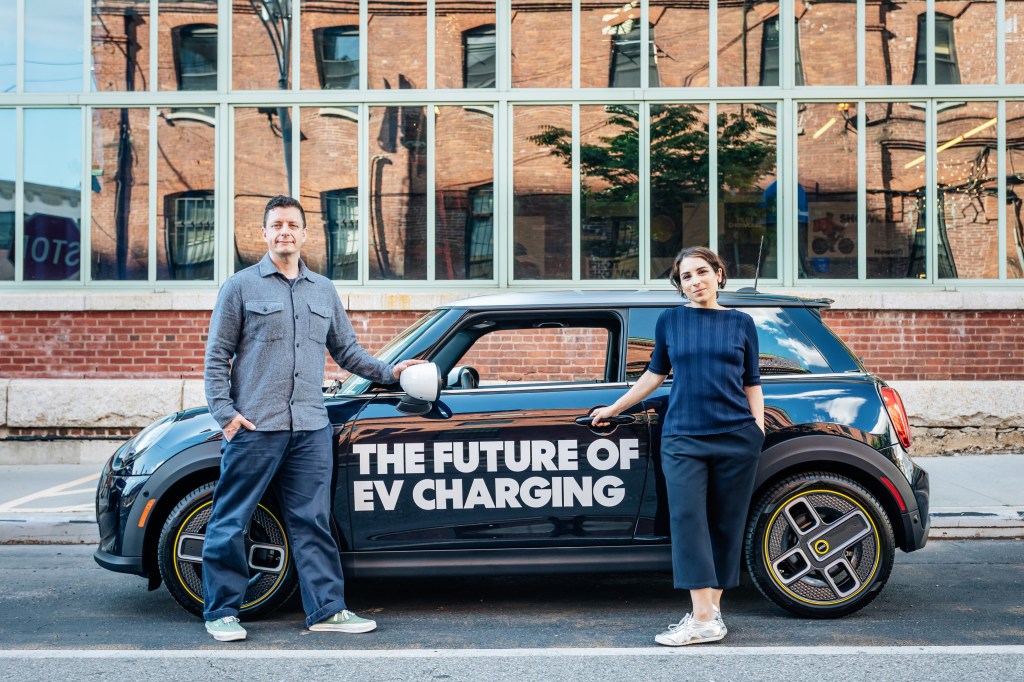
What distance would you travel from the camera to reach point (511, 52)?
37.6ft

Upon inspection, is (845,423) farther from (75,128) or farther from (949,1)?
(75,128)

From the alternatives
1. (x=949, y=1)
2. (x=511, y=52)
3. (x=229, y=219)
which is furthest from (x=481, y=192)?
(x=949, y=1)

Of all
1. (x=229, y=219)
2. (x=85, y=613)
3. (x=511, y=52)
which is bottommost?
(x=85, y=613)

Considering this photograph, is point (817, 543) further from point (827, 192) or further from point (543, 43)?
point (543, 43)

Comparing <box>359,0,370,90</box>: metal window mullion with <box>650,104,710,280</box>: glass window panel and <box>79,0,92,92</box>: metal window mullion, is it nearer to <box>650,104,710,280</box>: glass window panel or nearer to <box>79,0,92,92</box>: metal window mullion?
<box>79,0,92,92</box>: metal window mullion

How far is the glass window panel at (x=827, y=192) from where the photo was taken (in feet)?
36.8

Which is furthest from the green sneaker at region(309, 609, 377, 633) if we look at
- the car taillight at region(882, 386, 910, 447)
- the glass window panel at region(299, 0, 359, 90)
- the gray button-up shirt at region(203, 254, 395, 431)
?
the glass window panel at region(299, 0, 359, 90)

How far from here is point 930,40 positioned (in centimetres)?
1127

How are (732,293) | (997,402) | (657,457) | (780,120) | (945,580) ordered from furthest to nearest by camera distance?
(780,120), (997,402), (945,580), (732,293), (657,457)

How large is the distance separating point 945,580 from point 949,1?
7.47 m

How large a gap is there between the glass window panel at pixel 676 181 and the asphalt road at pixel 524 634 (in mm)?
5547

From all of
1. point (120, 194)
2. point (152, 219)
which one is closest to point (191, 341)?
point (152, 219)

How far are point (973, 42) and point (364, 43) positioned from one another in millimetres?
6495

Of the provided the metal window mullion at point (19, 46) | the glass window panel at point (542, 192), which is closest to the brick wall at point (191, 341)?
the glass window panel at point (542, 192)
